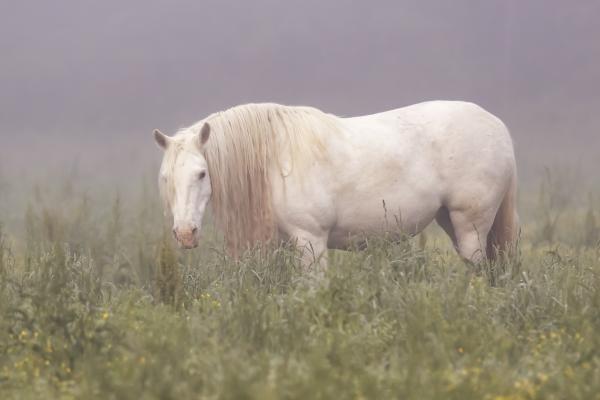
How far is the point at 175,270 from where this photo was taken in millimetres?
5910

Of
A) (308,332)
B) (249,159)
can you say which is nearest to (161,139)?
(249,159)

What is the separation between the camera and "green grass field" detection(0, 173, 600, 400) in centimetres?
401

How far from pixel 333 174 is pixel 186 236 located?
1.39 m

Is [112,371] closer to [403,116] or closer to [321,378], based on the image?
[321,378]

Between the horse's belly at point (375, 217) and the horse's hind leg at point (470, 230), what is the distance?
0.37 meters

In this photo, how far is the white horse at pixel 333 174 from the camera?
678 centimetres

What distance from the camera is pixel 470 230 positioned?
7.73 meters

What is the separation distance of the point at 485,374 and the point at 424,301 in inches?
37.7

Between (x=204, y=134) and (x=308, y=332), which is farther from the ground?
(x=204, y=134)

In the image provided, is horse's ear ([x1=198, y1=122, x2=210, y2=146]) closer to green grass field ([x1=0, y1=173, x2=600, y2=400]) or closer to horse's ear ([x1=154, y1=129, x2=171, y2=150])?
horse's ear ([x1=154, y1=129, x2=171, y2=150])

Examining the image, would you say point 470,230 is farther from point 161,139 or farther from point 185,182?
point 161,139

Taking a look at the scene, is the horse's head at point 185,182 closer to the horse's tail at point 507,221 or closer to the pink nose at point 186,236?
the pink nose at point 186,236

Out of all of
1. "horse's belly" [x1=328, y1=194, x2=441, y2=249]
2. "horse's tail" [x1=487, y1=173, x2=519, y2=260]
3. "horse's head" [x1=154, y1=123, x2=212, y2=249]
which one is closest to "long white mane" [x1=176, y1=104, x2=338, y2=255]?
"horse's head" [x1=154, y1=123, x2=212, y2=249]

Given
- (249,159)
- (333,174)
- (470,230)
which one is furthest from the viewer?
(470,230)
